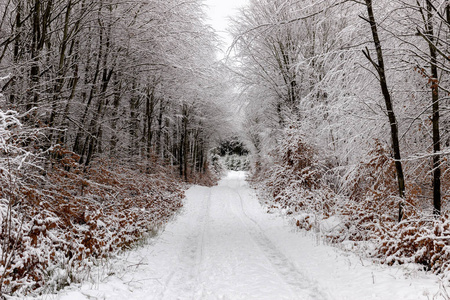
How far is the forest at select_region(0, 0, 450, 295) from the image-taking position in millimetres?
4492

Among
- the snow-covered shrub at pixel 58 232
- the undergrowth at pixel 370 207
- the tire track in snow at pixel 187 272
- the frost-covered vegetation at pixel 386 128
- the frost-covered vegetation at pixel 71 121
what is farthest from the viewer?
the frost-covered vegetation at pixel 386 128

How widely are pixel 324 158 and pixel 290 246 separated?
5.02 meters

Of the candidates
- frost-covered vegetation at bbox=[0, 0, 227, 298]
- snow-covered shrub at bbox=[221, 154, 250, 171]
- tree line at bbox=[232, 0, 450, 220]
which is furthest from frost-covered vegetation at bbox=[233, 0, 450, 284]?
snow-covered shrub at bbox=[221, 154, 250, 171]

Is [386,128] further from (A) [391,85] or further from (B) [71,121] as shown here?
(B) [71,121]

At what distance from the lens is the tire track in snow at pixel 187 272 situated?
15.6ft

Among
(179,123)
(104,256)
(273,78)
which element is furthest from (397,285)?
(179,123)

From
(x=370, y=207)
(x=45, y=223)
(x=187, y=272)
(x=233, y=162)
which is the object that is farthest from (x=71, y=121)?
(x=233, y=162)

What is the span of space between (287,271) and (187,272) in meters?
1.99

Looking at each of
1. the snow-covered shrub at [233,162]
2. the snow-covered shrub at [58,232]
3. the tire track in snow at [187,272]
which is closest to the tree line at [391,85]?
the tire track in snow at [187,272]

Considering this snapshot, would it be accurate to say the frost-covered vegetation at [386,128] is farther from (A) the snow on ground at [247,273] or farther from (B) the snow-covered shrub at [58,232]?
(B) the snow-covered shrub at [58,232]

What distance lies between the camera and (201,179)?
3078 cm

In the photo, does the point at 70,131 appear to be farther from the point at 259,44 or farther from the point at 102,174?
the point at 259,44

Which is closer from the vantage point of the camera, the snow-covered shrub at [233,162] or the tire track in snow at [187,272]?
the tire track in snow at [187,272]

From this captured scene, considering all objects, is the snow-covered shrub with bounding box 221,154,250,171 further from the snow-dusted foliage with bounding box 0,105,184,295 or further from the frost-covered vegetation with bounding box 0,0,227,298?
the snow-dusted foliage with bounding box 0,105,184,295
